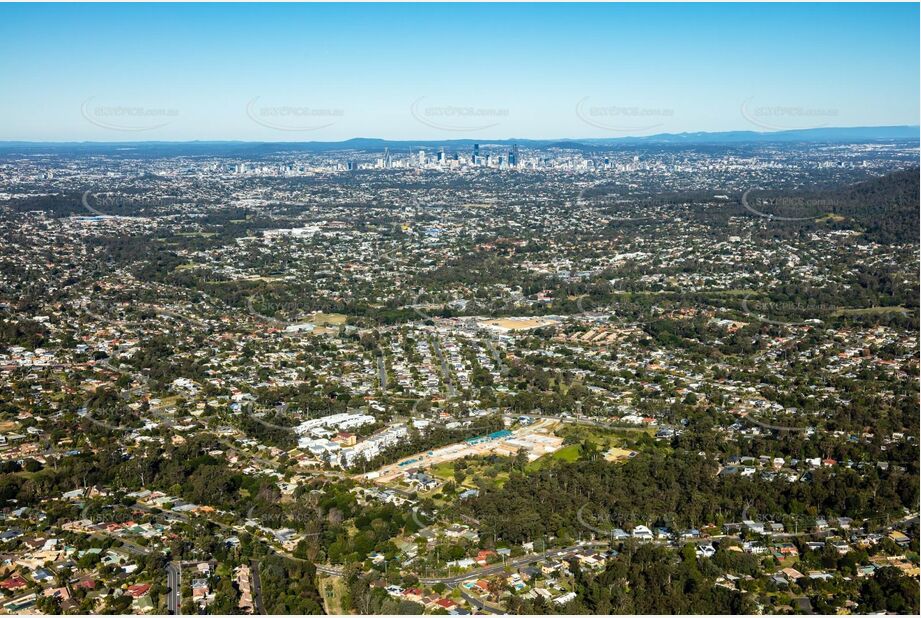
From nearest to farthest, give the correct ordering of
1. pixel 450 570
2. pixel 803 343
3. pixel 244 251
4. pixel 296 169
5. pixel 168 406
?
pixel 450 570 → pixel 168 406 → pixel 803 343 → pixel 244 251 → pixel 296 169

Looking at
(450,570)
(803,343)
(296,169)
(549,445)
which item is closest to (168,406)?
(549,445)

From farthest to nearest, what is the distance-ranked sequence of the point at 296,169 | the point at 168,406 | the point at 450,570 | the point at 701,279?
the point at 296,169, the point at 701,279, the point at 168,406, the point at 450,570

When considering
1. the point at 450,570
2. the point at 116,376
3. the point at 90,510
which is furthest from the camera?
the point at 116,376

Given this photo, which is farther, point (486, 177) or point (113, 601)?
point (486, 177)

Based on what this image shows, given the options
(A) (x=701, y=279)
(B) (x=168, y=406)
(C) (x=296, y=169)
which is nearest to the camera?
(B) (x=168, y=406)

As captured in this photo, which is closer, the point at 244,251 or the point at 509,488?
the point at 509,488

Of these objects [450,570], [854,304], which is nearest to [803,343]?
[854,304]

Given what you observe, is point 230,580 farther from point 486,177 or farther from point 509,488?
point 486,177

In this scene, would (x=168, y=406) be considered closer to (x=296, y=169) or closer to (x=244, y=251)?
(x=244, y=251)

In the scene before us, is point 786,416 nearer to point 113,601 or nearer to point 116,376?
point 113,601
